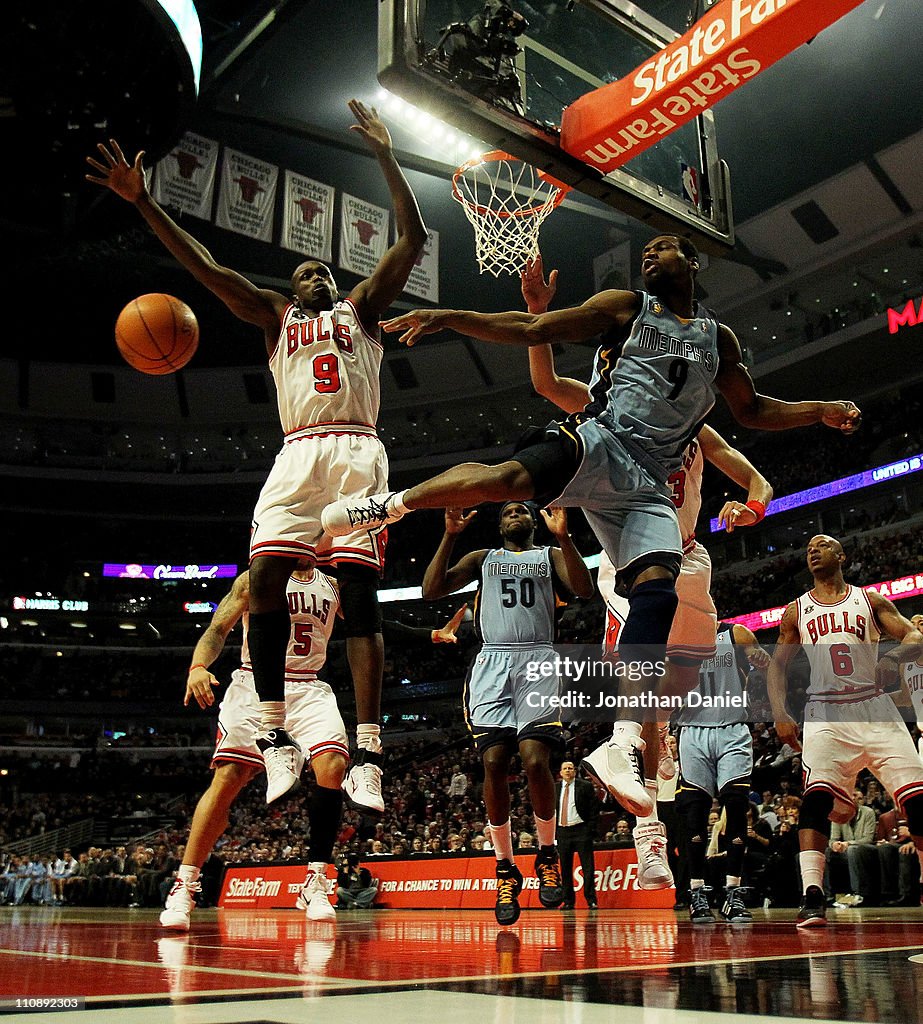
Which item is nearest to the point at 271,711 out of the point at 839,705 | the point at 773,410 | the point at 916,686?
the point at 773,410

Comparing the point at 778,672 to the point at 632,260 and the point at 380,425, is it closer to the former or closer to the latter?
the point at 632,260

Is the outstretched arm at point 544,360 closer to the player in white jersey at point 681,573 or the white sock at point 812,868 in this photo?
the player in white jersey at point 681,573

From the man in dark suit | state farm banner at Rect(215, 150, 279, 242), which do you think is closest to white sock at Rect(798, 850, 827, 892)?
the man in dark suit

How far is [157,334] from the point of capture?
20.5 feet

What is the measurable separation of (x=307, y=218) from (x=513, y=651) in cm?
1325

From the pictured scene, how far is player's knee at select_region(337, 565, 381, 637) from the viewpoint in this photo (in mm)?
4883

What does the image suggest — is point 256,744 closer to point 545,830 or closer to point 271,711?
point 271,711

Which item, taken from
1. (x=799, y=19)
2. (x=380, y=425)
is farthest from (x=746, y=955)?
(x=380, y=425)

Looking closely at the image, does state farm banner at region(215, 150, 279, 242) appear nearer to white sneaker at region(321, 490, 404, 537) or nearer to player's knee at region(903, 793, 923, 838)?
white sneaker at region(321, 490, 404, 537)

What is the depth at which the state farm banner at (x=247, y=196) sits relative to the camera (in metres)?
17.0

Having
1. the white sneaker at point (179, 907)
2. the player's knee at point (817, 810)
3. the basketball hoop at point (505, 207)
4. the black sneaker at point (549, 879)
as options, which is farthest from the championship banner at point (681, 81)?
the white sneaker at point (179, 907)

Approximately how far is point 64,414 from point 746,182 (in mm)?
24665

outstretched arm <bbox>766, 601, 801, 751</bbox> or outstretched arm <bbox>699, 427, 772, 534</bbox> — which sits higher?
outstretched arm <bbox>699, 427, 772, 534</bbox>

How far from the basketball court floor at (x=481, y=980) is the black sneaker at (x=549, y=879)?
135 cm
